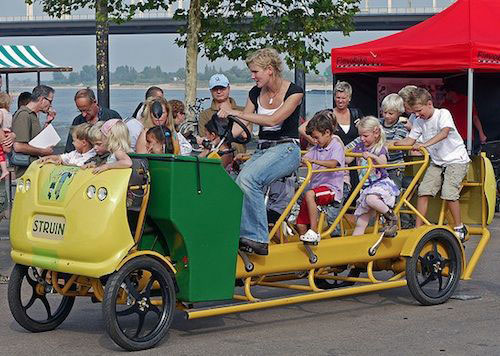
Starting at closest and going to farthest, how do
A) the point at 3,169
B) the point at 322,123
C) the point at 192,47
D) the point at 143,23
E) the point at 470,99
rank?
the point at 322,123, the point at 3,169, the point at 470,99, the point at 192,47, the point at 143,23

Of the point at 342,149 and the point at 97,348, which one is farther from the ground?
the point at 342,149

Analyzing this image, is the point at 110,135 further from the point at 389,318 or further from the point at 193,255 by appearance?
the point at 389,318

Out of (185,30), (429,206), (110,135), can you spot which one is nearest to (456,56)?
(429,206)

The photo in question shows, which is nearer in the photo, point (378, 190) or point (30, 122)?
point (378, 190)

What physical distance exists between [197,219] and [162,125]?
4.92ft

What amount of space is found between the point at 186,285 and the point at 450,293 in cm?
232

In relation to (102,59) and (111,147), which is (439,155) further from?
(102,59)

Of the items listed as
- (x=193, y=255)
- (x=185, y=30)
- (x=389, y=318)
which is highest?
(x=185, y=30)

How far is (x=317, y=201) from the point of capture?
797 centimetres

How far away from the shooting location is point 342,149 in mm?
8211

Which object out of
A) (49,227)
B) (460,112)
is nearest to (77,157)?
(49,227)

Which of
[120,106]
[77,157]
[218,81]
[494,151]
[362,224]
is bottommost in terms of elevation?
[120,106]

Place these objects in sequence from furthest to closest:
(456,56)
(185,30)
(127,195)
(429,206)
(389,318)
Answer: (185,30), (456,56), (429,206), (389,318), (127,195)

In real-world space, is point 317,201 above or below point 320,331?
above
